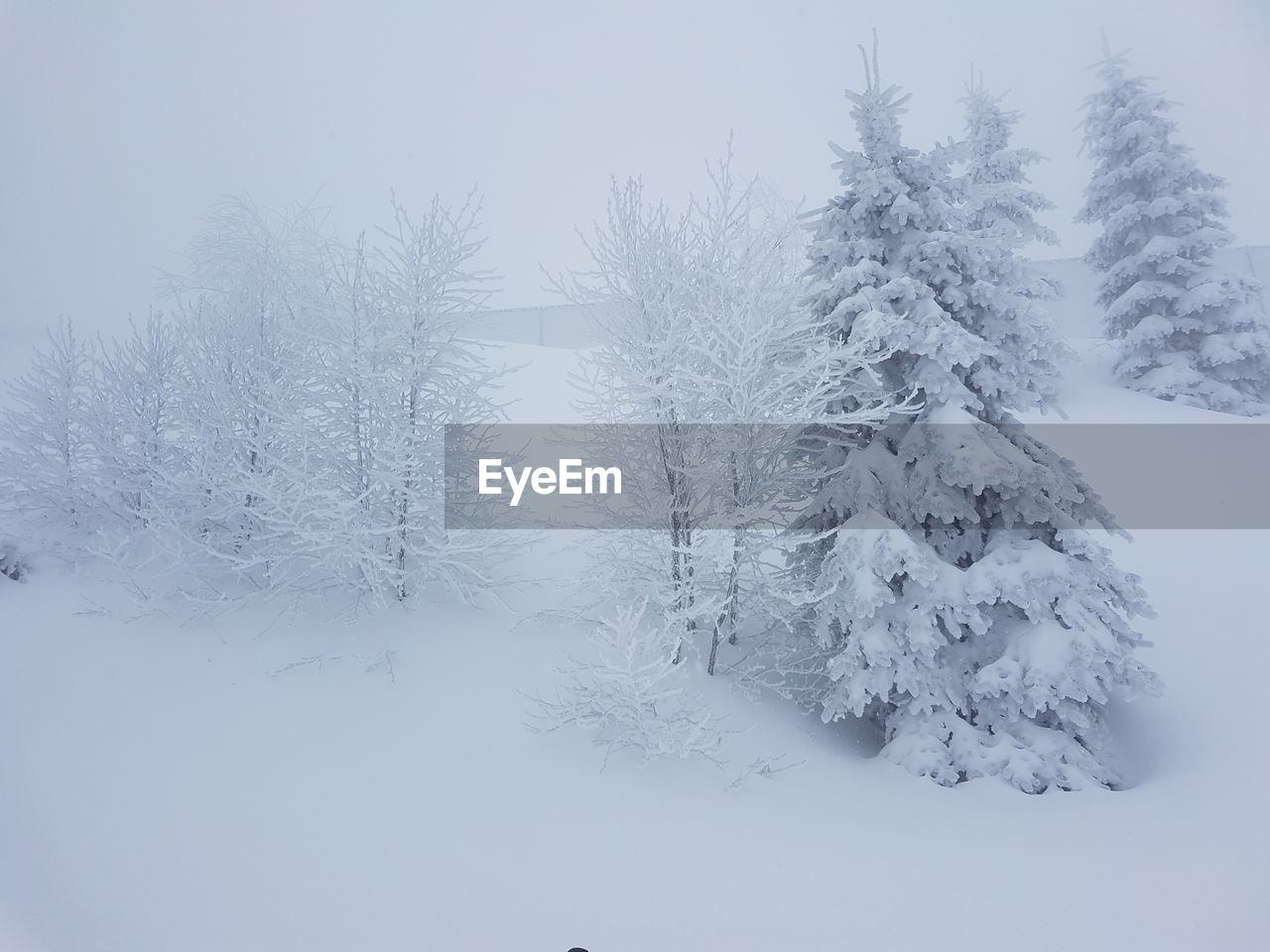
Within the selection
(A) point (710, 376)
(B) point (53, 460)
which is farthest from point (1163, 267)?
(B) point (53, 460)

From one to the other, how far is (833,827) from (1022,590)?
314 cm

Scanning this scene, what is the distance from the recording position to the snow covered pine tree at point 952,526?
23.2 feet

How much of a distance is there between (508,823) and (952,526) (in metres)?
5.78

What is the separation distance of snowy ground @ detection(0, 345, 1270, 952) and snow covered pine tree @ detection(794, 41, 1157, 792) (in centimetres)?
75

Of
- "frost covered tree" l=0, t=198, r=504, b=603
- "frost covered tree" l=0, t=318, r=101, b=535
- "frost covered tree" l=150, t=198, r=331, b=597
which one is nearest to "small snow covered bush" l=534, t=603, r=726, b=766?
"frost covered tree" l=0, t=198, r=504, b=603

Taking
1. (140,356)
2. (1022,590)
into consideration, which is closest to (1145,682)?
(1022,590)

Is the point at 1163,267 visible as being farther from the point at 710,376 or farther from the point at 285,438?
the point at 285,438

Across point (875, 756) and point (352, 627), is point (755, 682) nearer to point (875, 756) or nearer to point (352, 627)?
point (875, 756)

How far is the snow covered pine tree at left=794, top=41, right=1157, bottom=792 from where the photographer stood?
7070 mm

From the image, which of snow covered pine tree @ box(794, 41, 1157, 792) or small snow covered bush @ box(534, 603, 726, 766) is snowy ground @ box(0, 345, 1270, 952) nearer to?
small snow covered bush @ box(534, 603, 726, 766)

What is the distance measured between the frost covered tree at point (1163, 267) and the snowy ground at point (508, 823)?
12311 mm

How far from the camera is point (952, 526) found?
8008mm

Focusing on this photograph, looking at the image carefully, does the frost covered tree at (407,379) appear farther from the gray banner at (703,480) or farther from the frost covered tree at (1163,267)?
the frost covered tree at (1163,267)

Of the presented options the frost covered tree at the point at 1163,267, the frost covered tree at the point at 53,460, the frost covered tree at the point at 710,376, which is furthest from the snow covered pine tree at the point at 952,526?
the frost covered tree at the point at 1163,267
